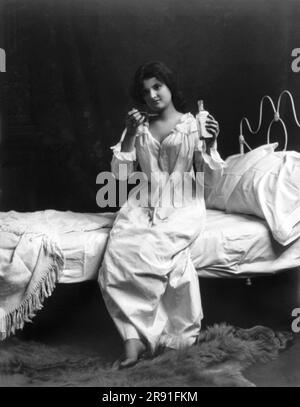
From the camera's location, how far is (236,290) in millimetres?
2617

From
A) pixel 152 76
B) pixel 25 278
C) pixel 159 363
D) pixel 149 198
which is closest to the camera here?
pixel 159 363

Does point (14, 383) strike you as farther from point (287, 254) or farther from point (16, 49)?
point (16, 49)

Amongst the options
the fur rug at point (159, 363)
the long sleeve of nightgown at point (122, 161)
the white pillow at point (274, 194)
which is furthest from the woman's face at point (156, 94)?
the fur rug at point (159, 363)

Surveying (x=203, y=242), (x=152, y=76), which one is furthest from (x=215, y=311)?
(x=152, y=76)

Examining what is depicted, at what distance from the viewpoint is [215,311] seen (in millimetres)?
2611

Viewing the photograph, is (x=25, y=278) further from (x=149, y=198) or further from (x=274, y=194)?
(x=274, y=194)

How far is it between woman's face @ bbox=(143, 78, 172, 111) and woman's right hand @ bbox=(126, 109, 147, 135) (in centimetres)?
9

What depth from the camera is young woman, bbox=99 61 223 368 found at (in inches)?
94.7

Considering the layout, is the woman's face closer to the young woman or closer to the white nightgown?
the young woman

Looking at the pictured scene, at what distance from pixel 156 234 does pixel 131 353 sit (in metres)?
0.44

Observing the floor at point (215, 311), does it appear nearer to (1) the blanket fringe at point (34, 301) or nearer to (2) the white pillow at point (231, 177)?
(1) the blanket fringe at point (34, 301)

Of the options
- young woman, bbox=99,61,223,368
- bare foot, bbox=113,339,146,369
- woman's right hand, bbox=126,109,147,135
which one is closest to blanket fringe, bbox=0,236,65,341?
young woman, bbox=99,61,223,368

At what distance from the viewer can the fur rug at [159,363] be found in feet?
7.52
